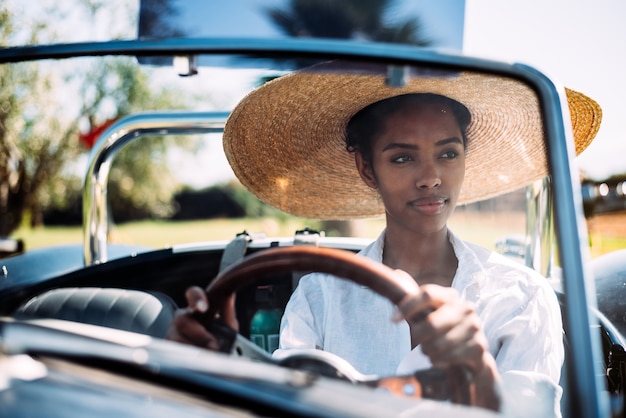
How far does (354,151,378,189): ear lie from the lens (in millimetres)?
1552

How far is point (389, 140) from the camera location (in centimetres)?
144

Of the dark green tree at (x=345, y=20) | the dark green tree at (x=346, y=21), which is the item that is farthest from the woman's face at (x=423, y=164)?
the dark green tree at (x=345, y=20)

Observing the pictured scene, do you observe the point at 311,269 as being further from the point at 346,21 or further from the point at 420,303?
the point at 346,21

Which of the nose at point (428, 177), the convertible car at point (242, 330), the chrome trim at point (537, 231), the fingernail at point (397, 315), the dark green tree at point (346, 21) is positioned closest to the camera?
the convertible car at point (242, 330)

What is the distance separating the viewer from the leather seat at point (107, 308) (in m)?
1.10

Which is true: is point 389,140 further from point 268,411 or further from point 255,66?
point 268,411

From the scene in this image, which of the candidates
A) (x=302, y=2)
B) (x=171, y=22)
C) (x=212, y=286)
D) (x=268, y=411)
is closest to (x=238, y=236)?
(x=212, y=286)

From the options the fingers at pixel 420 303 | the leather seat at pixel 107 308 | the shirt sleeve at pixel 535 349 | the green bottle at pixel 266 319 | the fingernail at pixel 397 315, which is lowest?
the green bottle at pixel 266 319

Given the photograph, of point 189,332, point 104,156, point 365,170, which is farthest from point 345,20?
point 189,332

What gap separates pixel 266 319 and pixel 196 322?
2.02 feet

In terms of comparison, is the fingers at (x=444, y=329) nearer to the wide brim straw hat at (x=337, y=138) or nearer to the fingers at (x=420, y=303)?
the fingers at (x=420, y=303)

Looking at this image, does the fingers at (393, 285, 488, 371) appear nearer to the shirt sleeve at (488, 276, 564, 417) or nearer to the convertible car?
the convertible car

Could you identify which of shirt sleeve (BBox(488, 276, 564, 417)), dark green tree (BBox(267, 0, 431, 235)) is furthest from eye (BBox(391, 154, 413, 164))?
dark green tree (BBox(267, 0, 431, 235))

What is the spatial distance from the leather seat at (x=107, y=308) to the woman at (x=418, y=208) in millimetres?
148
